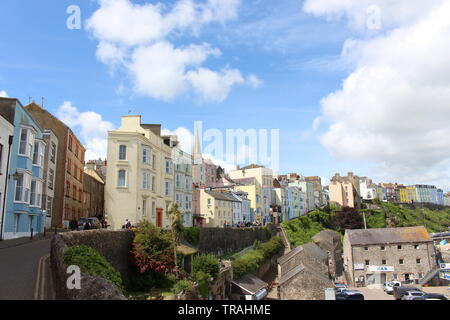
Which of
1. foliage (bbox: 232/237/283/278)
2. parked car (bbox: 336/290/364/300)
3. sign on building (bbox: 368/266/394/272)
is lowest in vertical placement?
parked car (bbox: 336/290/364/300)

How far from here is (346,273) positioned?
201ft

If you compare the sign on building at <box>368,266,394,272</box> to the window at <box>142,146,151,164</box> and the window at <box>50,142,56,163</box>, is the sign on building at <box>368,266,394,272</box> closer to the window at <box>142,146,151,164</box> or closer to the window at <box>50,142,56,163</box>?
the window at <box>142,146,151,164</box>

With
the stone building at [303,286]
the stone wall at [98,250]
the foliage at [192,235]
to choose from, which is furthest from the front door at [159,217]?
the stone wall at [98,250]

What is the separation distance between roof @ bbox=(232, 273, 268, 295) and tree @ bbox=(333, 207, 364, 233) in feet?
181

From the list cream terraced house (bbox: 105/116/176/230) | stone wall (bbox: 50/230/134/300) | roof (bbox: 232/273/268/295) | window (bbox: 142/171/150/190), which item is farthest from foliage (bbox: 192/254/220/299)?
window (bbox: 142/171/150/190)

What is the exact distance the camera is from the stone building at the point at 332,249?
6055 centimetres

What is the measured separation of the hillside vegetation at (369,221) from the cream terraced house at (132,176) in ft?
119

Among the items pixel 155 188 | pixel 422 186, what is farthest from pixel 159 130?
pixel 422 186

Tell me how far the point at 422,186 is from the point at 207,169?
14609 cm

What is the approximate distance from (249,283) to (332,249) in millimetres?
32023

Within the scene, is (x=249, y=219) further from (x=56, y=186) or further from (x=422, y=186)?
(x=422, y=186)

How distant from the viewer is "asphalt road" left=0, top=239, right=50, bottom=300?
13006 mm

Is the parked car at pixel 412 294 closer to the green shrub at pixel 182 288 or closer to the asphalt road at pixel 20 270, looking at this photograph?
the green shrub at pixel 182 288

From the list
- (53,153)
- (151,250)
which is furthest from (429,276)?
(53,153)
